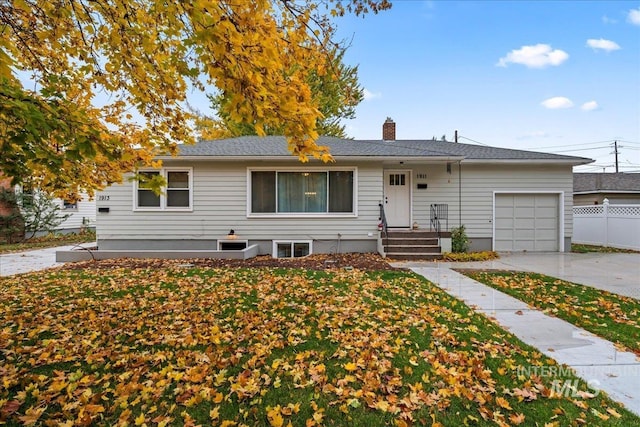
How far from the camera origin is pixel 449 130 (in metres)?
32.8

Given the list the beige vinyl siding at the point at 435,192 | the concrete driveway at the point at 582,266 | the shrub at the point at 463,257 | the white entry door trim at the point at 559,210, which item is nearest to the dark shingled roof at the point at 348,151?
the beige vinyl siding at the point at 435,192

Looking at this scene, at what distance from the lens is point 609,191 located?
59.4ft

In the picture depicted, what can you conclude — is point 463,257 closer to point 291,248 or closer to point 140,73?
point 291,248

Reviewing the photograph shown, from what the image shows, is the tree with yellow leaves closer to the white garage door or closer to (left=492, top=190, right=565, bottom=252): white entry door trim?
(left=492, top=190, right=565, bottom=252): white entry door trim

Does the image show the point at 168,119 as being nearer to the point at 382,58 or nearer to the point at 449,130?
the point at 382,58

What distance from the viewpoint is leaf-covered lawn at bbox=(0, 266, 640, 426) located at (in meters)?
2.23

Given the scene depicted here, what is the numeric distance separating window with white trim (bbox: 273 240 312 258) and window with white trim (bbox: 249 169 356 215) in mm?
964

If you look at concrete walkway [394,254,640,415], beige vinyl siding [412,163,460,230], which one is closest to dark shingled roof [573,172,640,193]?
beige vinyl siding [412,163,460,230]

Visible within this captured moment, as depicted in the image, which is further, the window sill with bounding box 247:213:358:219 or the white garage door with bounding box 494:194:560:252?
the white garage door with bounding box 494:194:560:252

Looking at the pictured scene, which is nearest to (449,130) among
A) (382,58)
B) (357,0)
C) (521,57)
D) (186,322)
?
(521,57)

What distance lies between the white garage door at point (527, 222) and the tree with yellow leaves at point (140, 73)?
928cm

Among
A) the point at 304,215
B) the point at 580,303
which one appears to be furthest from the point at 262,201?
the point at 580,303

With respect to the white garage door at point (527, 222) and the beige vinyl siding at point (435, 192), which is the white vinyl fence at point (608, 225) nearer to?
the white garage door at point (527, 222)

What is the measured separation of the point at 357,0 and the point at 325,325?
14.9ft
